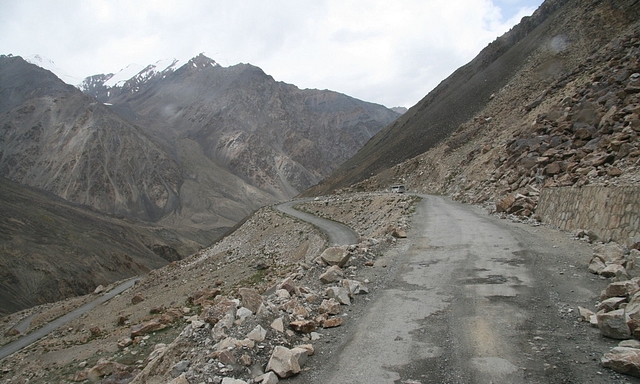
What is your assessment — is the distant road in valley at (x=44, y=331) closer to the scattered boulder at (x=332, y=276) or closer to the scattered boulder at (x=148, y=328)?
the scattered boulder at (x=148, y=328)

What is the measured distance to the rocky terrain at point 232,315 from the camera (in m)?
6.12

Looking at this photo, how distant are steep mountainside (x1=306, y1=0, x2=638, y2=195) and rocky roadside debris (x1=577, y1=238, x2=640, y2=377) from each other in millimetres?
30125

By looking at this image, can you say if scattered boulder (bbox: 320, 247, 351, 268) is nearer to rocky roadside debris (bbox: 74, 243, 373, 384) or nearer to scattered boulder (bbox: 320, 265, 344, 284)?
scattered boulder (bbox: 320, 265, 344, 284)

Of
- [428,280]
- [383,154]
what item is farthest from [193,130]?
[428,280]

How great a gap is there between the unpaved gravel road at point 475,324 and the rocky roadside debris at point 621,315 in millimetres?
152

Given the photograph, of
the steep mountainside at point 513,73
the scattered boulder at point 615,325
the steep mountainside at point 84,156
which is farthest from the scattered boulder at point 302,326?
the steep mountainside at point 84,156

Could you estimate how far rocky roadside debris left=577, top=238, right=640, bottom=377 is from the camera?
183 inches

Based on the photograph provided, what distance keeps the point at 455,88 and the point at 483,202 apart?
215 ft

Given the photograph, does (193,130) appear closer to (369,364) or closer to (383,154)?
(383,154)

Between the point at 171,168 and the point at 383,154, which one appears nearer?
the point at 383,154

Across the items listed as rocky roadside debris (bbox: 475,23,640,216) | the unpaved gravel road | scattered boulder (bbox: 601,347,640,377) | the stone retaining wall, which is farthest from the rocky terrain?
rocky roadside debris (bbox: 475,23,640,216)

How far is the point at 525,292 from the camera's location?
7984 mm

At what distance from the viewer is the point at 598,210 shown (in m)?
12.0

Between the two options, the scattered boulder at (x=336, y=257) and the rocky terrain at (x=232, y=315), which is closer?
the rocky terrain at (x=232, y=315)
